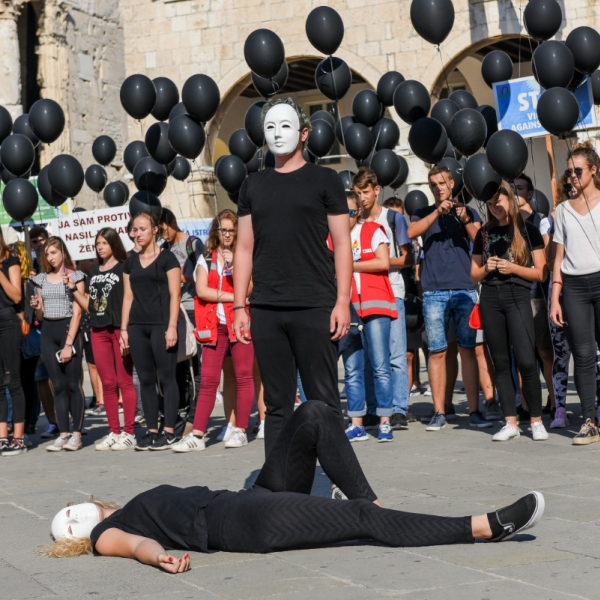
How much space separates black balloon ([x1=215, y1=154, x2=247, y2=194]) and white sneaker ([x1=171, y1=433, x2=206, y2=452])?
12.7ft

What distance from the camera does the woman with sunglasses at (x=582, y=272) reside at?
737 cm

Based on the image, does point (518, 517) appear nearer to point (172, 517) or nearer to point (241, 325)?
point (172, 517)

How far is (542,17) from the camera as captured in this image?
32.2 feet

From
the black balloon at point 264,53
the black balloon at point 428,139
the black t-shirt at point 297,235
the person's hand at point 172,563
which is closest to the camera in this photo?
the person's hand at point 172,563

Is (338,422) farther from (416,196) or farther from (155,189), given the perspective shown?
(416,196)

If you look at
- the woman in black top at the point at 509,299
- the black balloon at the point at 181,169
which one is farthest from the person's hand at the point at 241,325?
the black balloon at the point at 181,169

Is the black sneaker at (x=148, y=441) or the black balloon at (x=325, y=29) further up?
the black balloon at (x=325, y=29)

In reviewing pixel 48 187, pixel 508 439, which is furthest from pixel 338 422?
pixel 48 187

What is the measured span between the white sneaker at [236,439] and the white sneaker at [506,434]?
1.91 m

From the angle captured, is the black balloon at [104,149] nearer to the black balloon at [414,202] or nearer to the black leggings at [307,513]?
the black balloon at [414,202]

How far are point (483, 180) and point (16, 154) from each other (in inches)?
200

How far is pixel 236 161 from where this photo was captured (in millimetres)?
11766

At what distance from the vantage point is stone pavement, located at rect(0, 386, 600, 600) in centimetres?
397

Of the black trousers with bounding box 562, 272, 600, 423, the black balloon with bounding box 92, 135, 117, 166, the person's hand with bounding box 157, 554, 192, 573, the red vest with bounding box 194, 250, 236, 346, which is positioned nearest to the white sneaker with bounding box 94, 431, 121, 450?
the red vest with bounding box 194, 250, 236, 346
